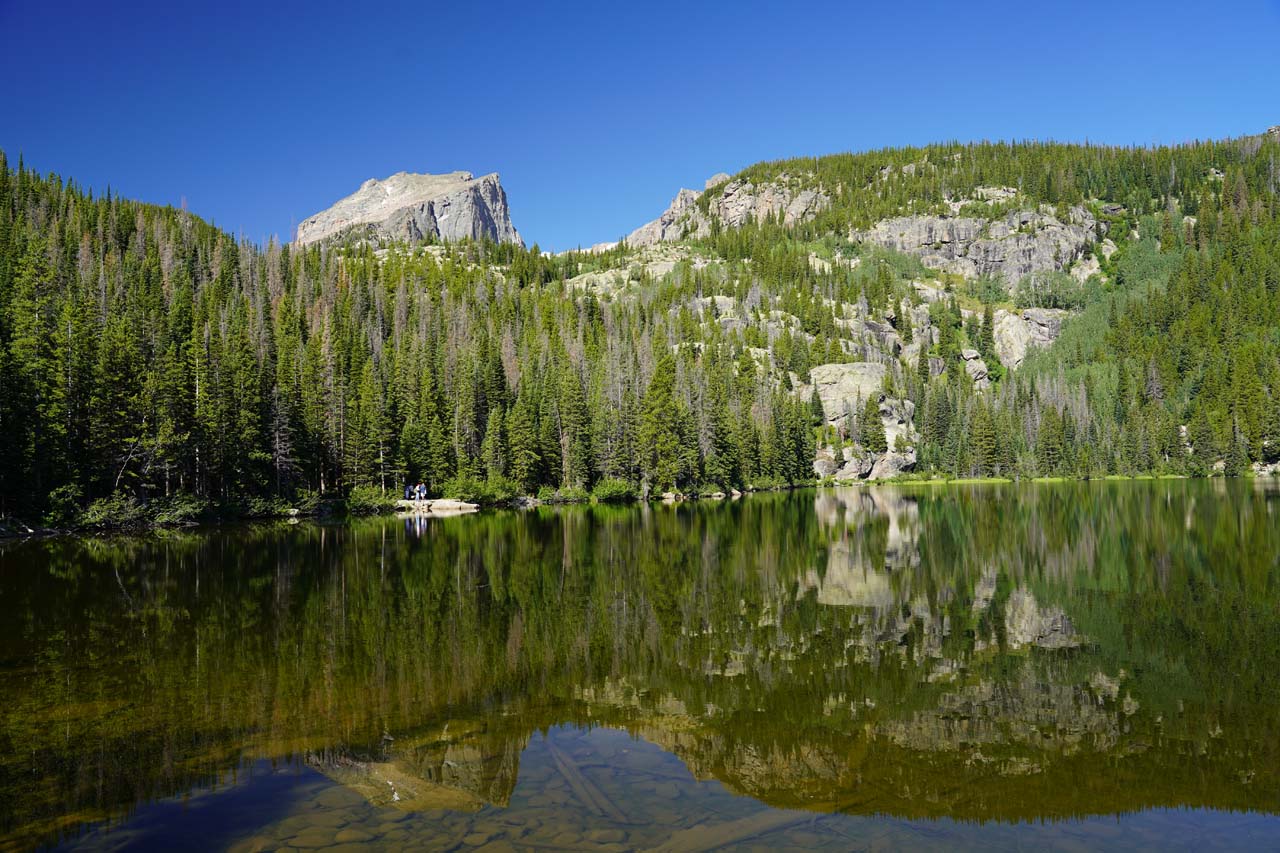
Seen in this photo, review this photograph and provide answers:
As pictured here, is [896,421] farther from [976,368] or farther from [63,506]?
[63,506]

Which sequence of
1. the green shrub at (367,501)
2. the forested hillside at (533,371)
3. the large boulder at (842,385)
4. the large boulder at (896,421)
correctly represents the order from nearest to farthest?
the forested hillside at (533,371)
the green shrub at (367,501)
the large boulder at (842,385)
the large boulder at (896,421)

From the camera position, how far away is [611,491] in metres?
82.0

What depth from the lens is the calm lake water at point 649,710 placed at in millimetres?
8164

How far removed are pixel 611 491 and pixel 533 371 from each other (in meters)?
28.7

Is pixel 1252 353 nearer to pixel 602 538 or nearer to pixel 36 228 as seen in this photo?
pixel 602 538

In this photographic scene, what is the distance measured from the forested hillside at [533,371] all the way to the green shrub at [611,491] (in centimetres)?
62

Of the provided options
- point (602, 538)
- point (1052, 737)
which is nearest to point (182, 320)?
point (602, 538)

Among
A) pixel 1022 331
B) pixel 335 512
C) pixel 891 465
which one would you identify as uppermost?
pixel 1022 331

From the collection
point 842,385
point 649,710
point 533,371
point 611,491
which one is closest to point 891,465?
point 842,385

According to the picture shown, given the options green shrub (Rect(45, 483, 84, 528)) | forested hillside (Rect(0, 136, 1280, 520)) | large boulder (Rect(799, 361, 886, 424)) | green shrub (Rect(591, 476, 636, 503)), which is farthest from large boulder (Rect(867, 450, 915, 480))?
green shrub (Rect(45, 483, 84, 528))

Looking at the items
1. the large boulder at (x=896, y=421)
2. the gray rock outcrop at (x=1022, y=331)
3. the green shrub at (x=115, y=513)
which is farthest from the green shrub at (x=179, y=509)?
the gray rock outcrop at (x=1022, y=331)

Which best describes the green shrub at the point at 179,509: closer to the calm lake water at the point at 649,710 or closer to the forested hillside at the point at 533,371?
the forested hillside at the point at 533,371

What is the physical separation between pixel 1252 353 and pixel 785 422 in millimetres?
87967

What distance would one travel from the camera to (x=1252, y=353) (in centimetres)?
13538
